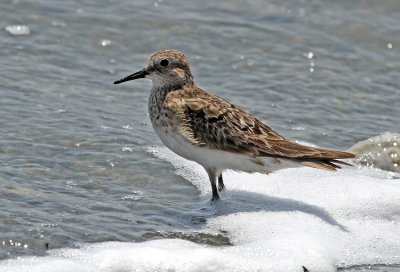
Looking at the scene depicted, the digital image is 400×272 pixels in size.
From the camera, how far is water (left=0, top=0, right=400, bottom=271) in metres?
7.04

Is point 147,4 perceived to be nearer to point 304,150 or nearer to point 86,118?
point 86,118

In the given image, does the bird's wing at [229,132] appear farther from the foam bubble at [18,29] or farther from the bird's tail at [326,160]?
the foam bubble at [18,29]

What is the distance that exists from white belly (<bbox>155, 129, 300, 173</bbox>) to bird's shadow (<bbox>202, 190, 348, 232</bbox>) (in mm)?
307

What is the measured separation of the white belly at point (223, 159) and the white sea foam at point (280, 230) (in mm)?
336

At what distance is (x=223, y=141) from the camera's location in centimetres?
784

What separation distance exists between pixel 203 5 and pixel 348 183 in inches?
202

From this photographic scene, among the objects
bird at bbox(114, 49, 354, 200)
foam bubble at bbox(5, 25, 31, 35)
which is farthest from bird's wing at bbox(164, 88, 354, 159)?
foam bubble at bbox(5, 25, 31, 35)

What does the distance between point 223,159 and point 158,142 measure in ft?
4.89

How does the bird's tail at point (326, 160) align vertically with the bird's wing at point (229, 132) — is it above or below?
below

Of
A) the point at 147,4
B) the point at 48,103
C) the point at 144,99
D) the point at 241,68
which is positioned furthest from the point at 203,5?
the point at 48,103

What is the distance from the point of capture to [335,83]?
1123cm

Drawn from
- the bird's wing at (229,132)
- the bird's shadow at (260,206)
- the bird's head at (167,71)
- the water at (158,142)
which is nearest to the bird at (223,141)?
the bird's wing at (229,132)

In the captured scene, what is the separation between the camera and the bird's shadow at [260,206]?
7.83 meters

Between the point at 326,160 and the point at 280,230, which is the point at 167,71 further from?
the point at 280,230
